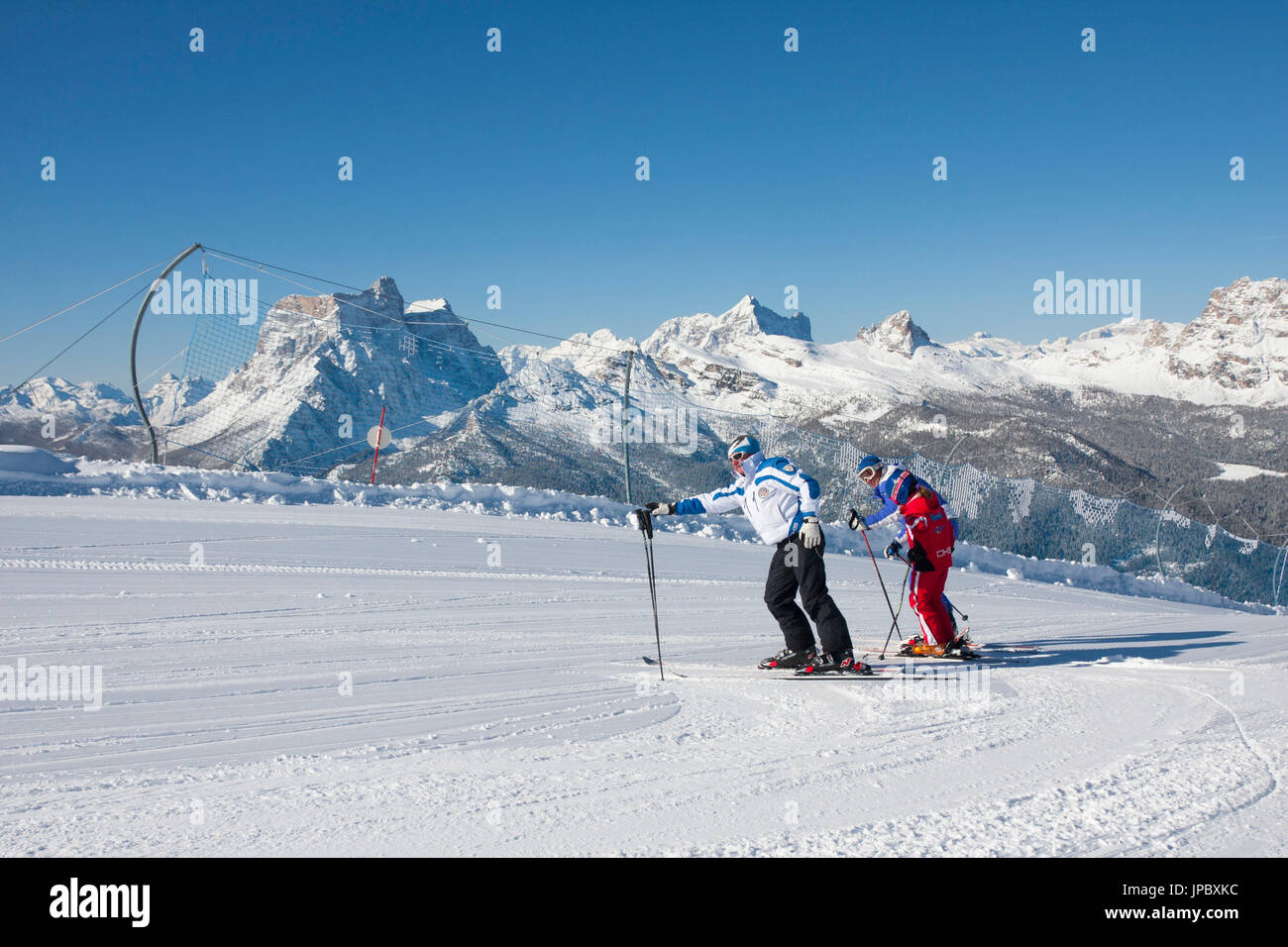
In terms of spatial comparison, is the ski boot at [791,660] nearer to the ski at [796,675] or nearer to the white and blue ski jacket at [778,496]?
the ski at [796,675]

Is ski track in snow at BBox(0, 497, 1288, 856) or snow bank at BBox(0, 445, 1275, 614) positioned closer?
ski track in snow at BBox(0, 497, 1288, 856)

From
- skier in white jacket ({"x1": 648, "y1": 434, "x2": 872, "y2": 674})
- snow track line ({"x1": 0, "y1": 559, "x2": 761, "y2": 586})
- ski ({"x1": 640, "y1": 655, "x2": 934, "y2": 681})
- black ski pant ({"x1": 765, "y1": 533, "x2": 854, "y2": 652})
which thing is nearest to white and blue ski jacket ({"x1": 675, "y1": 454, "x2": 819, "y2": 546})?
skier in white jacket ({"x1": 648, "y1": 434, "x2": 872, "y2": 674})

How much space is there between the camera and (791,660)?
586 centimetres

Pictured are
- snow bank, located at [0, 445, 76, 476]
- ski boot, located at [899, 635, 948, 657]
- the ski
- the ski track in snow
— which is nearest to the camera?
the ski track in snow

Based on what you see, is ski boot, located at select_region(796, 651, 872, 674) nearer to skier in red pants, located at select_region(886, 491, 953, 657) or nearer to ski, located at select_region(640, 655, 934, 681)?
ski, located at select_region(640, 655, 934, 681)

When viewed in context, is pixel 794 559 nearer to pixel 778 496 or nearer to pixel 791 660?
pixel 778 496

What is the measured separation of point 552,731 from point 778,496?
8.75 ft

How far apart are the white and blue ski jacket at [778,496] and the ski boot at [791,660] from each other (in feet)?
2.73

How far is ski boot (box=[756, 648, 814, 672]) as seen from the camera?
19.1ft

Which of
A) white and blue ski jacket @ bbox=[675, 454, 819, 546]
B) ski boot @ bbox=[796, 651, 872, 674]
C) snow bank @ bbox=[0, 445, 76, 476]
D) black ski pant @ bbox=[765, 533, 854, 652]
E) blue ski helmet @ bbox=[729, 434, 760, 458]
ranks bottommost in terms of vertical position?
ski boot @ bbox=[796, 651, 872, 674]

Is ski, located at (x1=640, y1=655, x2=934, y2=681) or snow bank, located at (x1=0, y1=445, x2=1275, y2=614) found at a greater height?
snow bank, located at (x1=0, y1=445, x2=1275, y2=614)

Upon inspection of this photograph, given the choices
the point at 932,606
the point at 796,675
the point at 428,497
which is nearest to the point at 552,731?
the point at 796,675
